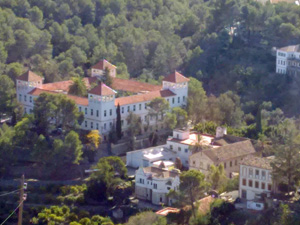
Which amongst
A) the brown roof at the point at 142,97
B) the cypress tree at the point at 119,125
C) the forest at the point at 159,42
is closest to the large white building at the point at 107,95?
the brown roof at the point at 142,97

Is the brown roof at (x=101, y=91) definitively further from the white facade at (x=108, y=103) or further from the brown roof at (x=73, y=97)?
the brown roof at (x=73, y=97)

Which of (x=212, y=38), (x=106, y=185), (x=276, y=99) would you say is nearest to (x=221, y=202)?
(x=106, y=185)

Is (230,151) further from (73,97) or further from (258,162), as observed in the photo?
(73,97)

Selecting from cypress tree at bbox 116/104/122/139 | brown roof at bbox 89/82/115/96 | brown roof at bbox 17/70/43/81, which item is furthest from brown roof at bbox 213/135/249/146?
brown roof at bbox 17/70/43/81

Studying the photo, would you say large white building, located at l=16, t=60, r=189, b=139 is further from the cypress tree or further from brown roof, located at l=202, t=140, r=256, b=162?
brown roof, located at l=202, t=140, r=256, b=162

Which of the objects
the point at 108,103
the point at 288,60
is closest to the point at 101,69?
the point at 108,103

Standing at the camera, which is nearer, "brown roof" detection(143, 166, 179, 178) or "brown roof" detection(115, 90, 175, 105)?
"brown roof" detection(143, 166, 179, 178)

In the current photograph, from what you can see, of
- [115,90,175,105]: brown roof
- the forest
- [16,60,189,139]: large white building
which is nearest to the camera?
[16,60,189,139]: large white building

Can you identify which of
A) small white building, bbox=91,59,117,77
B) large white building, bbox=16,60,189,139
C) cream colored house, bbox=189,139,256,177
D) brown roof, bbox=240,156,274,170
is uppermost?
small white building, bbox=91,59,117,77
